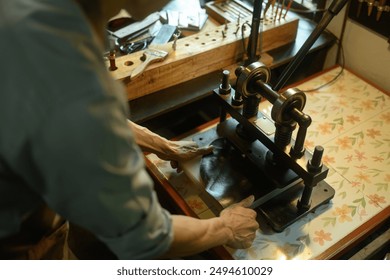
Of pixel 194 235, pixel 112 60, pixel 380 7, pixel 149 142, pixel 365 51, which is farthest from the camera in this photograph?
pixel 365 51

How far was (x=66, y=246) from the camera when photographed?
99cm

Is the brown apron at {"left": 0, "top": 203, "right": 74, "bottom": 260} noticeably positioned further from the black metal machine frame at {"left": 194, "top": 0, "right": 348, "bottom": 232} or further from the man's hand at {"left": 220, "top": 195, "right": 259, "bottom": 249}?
the black metal machine frame at {"left": 194, "top": 0, "right": 348, "bottom": 232}

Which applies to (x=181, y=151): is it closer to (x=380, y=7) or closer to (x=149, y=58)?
(x=149, y=58)

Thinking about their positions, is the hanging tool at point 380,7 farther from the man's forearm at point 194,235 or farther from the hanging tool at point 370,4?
the man's forearm at point 194,235

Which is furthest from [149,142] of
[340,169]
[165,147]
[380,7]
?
[380,7]

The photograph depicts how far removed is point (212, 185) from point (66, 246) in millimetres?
395

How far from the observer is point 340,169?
121 centimetres

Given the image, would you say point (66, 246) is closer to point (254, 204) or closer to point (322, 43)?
point (254, 204)

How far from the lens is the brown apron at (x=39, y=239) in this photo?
778mm

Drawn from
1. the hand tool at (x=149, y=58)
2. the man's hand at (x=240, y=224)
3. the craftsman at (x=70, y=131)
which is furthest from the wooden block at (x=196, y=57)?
the craftsman at (x=70, y=131)

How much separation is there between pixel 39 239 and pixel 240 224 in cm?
44
